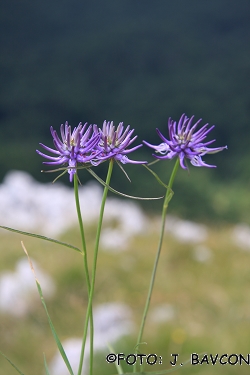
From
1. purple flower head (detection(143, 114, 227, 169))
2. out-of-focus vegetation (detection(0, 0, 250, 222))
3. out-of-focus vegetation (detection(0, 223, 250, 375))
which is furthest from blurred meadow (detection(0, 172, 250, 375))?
out-of-focus vegetation (detection(0, 0, 250, 222))

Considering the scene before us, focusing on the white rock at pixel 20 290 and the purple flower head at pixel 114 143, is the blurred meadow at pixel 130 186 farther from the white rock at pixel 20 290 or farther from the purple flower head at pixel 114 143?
the purple flower head at pixel 114 143

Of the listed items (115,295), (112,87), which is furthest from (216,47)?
(115,295)

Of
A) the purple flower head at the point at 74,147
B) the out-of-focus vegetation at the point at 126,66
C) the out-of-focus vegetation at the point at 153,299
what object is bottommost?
the purple flower head at the point at 74,147

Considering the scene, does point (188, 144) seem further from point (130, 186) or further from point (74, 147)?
point (130, 186)

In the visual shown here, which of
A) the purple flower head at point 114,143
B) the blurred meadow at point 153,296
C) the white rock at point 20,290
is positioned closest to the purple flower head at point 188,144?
the purple flower head at point 114,143

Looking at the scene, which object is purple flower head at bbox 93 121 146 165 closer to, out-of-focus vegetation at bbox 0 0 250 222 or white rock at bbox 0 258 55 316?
white rock at bbox 0 258 55 316

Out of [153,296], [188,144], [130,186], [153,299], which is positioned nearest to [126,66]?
[130,186]
